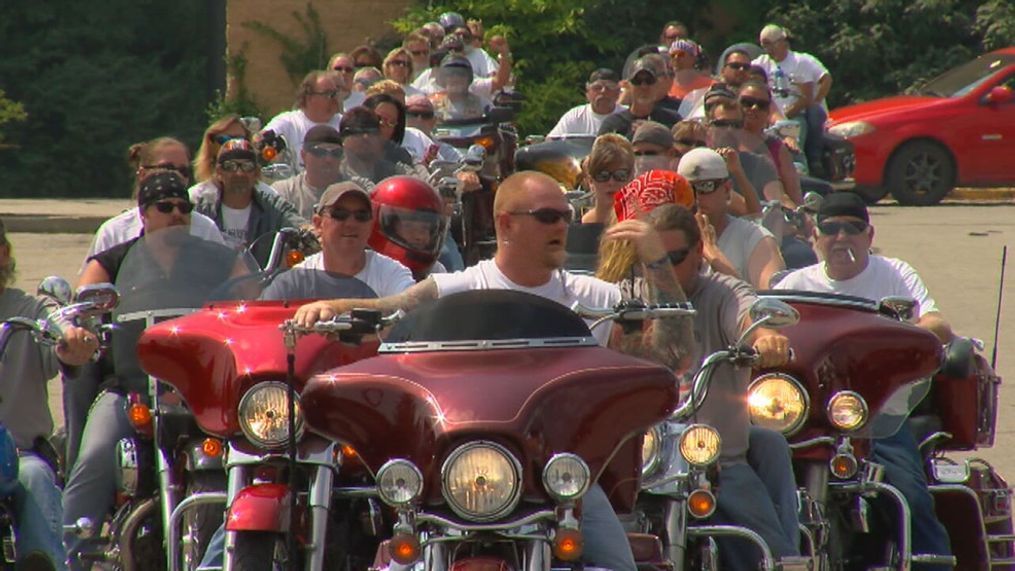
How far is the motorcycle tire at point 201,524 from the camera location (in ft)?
20.8

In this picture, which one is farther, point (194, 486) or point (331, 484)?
point (194, 486)

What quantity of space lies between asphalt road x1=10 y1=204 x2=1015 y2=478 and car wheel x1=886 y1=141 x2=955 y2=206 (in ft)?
0.71

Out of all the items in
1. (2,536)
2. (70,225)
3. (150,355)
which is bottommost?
(70,225)

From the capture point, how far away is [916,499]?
23.9 ft

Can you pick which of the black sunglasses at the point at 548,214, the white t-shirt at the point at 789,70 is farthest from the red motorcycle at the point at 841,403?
the white t-shirt at the point at 789,70

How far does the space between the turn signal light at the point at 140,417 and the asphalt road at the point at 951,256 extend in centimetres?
466

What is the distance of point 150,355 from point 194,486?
18.7 inches

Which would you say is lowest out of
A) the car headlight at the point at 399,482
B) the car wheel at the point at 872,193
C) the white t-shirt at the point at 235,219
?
the car wheel at the point at 872,193

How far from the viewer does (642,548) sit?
18.4ft

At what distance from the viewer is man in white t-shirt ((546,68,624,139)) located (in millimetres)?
15773

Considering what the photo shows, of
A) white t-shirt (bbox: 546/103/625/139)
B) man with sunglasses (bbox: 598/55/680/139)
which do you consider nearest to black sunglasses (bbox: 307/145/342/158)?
man with sunglasses (bbox: 598/55/680/139)

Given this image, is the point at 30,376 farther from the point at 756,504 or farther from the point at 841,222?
the point at 841,222

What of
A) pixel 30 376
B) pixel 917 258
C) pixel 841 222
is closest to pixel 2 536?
pixel 30 376

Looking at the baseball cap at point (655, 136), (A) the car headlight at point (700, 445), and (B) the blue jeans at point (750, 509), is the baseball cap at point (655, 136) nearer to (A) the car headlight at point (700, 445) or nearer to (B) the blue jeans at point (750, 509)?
(B) the blue jeans at point (750, 509)
